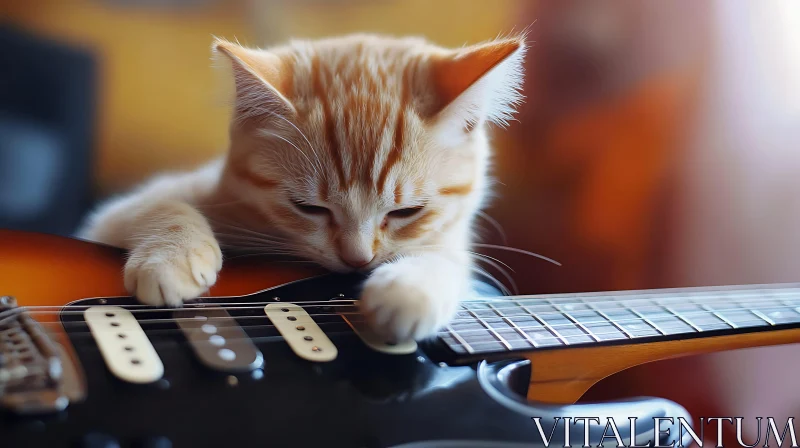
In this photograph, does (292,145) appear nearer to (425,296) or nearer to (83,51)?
(425,296)

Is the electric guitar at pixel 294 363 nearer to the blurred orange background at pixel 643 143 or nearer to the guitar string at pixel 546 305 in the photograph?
the guitar string at pixel 546 305

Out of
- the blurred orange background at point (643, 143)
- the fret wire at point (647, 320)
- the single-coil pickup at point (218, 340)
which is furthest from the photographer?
the blurred orange background at point (643, 143)

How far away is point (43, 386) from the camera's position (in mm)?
487

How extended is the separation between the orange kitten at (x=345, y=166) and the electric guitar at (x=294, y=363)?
0.21ft

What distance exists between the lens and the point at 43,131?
103 cm

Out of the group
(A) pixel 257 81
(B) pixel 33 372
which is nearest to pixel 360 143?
(A) pixel 257 81

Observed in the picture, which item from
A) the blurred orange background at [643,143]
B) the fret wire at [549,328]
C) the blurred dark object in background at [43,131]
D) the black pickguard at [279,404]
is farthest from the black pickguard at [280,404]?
the blurred orange background at [643,143]

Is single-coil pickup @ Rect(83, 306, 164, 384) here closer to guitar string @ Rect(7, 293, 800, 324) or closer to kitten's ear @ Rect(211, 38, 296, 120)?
guitar string @ Rect(7, 293, 800, 324)

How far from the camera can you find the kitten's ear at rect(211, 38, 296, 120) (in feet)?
2.59

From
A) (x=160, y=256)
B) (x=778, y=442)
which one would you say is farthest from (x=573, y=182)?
(x=160, y=256)

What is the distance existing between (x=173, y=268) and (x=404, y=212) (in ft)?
1.17

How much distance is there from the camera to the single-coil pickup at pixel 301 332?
630mm

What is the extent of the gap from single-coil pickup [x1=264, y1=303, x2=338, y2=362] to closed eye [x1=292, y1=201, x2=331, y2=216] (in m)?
0.18

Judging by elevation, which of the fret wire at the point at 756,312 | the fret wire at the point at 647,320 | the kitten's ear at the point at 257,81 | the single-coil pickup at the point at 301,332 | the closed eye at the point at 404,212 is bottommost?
the single-coil pickup at the point at 301,332
